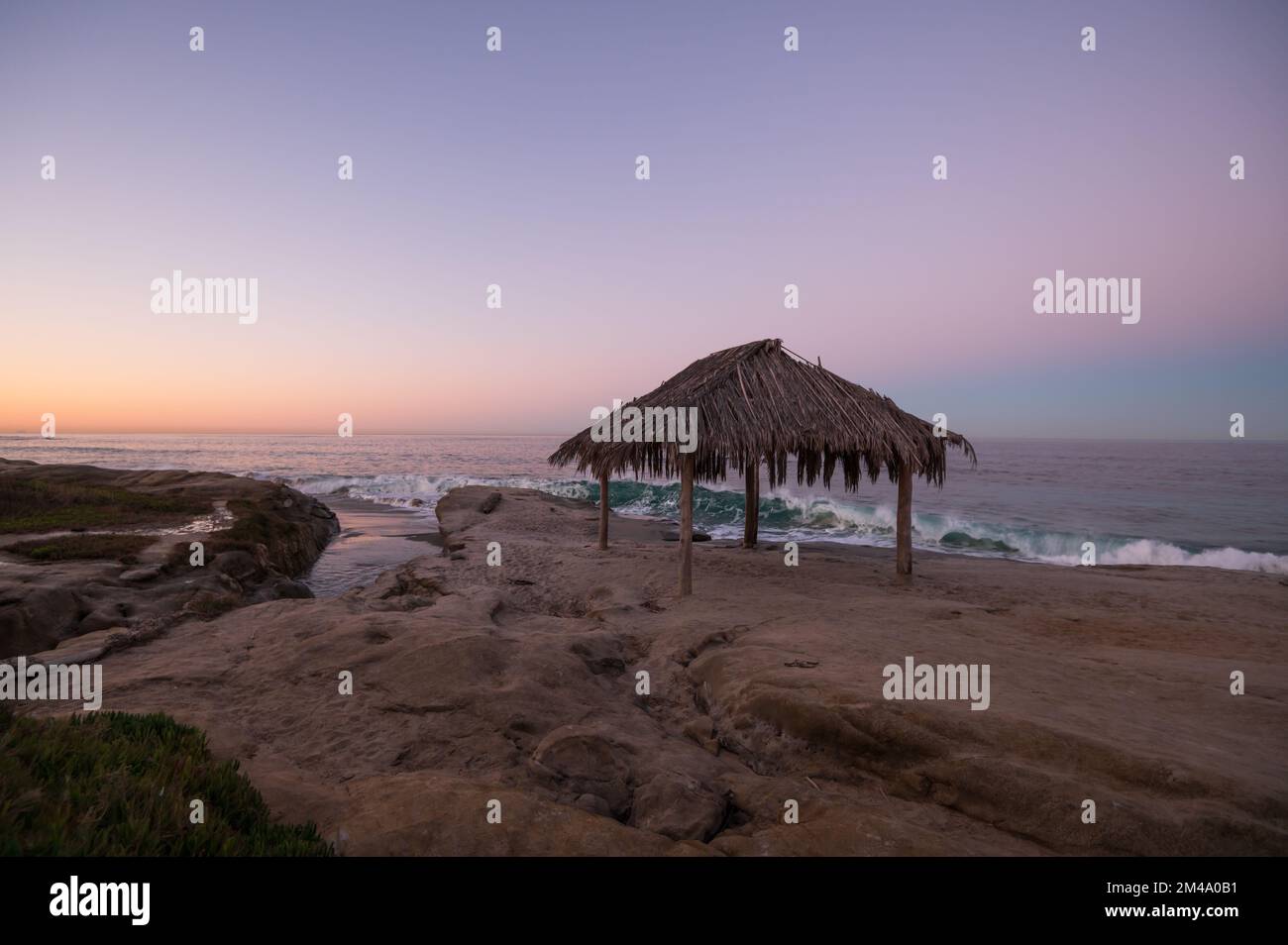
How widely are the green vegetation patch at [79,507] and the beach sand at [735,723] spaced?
922cm

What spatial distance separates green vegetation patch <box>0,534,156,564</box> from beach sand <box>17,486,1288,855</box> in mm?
4559

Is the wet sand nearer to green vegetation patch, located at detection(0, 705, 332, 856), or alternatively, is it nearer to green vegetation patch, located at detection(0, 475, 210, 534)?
green vegetation patch, located at detection(0, 475, 210, 534)

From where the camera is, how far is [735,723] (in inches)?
207

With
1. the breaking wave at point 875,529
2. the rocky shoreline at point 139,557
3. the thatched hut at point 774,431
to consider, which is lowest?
the breaking wave at point 875,529

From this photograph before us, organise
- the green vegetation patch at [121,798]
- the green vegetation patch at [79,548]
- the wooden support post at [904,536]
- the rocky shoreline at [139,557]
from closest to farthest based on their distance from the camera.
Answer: the green vegetation patch at [121,798] < the rocky shoreline at [139,557] < the green vegetation patch at [79,548] < the wooden support post at [904,536]

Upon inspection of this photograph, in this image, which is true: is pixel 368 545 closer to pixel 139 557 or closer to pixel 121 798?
pixel 139 557

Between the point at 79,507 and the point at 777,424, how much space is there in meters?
19.7

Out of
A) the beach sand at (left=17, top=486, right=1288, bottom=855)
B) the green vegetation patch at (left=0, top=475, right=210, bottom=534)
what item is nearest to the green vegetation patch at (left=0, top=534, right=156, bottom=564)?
the green vegetation patch at (left=0, top=475, right=210, bottom=534)

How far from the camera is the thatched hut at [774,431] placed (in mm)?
10125

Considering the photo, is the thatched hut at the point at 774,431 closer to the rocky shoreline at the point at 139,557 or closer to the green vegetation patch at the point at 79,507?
the rocky shoreline at the point at 139,557

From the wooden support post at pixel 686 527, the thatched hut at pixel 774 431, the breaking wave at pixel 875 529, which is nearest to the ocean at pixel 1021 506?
the breaking wave at pixel 875 529

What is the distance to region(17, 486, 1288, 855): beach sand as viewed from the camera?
3.45 metres
